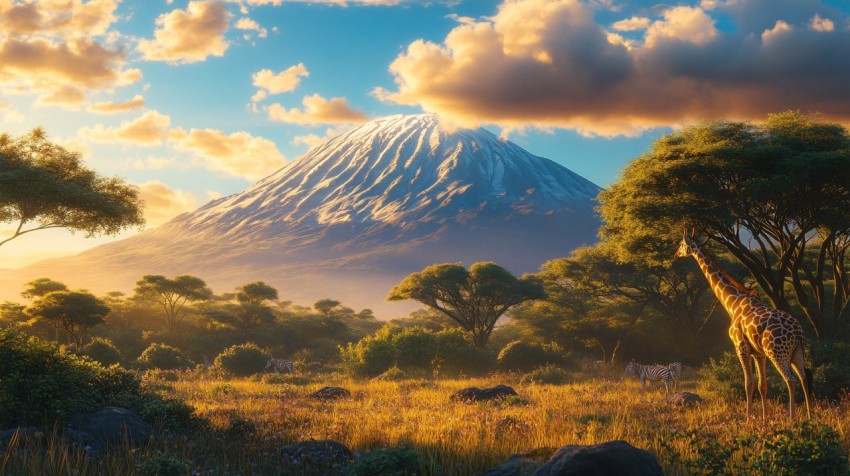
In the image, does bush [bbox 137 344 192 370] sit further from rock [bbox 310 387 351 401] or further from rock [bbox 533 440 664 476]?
rock [bbox 533 440 664 476]

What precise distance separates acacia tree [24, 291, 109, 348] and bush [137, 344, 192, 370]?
8549 mm

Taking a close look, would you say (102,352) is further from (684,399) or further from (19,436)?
(684,399)

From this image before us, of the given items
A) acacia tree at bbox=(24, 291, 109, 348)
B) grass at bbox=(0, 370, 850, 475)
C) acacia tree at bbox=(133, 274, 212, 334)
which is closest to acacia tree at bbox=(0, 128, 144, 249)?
grass at bbox=(0, 370, 850, 475)

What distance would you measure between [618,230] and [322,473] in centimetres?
2013

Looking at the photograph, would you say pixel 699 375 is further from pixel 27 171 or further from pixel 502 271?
pixel 27 171

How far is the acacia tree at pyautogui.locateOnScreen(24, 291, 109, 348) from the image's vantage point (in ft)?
131

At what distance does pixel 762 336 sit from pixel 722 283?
2547 millimetres

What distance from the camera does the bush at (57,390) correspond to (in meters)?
10.7

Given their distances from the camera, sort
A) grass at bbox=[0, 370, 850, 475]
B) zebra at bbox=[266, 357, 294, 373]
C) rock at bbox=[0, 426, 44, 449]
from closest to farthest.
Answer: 1. grass at bbox=[0, 370, 850, 475]
2. rock at bbox=[0, 426, 44, 449]
3. zebra at bbox=[266, 357, 294, 373]

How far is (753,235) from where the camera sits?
21359mm

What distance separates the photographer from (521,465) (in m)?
7.55

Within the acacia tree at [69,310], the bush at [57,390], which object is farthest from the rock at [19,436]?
the acacia tree at [69,310]

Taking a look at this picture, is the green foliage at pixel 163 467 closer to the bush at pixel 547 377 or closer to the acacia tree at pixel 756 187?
the acacia tree at pixel 756 187

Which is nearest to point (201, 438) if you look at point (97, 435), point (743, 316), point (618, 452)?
point (97, 435)
